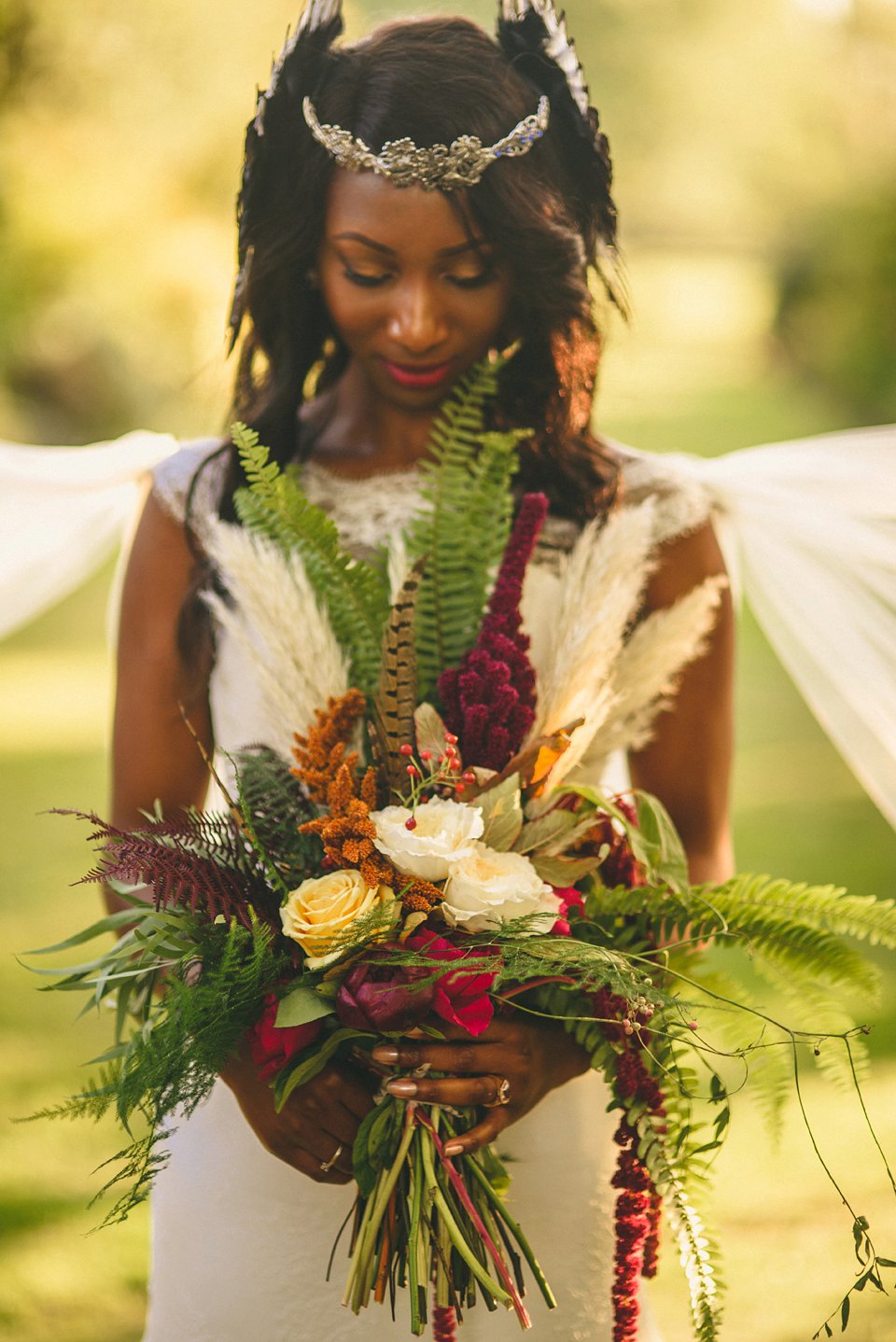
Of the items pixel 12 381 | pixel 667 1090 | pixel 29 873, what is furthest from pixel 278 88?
pixel 12 381

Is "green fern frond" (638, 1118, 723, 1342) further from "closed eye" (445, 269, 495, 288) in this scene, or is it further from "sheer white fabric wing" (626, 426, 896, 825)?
"closed eye" (445, 269, 495, 288)

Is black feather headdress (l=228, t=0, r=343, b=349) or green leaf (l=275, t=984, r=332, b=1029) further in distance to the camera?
black feather headdress (l=228, t=0, r=343, b=349)

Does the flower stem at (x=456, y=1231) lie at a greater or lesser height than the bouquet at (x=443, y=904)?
lesser

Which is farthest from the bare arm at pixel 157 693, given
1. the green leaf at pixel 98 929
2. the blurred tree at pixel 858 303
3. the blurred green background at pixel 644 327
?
the blurred tree at pixel 858 303

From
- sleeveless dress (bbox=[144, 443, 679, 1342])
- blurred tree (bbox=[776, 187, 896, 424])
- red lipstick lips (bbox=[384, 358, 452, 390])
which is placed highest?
blurred tree (bbox=[776, 187, 896, 424])

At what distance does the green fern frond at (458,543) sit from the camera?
1487mm

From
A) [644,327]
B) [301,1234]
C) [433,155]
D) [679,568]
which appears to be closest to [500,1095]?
[301,1234]

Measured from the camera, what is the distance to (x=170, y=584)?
1.84 metres

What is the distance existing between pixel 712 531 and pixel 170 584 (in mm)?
751

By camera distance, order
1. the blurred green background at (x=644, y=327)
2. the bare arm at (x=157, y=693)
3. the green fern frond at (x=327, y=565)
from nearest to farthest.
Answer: the green fern frond at (x=327, y=565), the bare arm at (x=157, y=693), the blurred green background at (x=644, y=327)

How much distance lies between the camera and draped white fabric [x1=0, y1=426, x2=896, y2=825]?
6.22 feet

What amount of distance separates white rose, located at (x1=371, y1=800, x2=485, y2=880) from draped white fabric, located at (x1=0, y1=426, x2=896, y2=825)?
81 centimetres

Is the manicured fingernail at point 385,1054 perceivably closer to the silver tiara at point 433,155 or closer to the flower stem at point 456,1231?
the flower stem at point 456,1231

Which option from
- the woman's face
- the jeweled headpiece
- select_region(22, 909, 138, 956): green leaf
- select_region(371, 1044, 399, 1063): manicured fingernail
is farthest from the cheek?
select_region(371, 1044, 399, 1063): manicured fingernail
